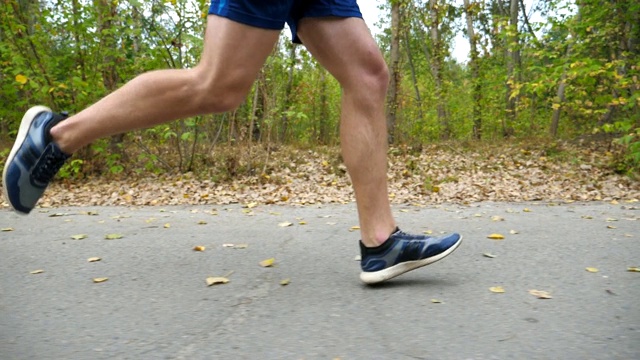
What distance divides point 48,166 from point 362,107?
1234 mm

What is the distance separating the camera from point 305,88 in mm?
12008

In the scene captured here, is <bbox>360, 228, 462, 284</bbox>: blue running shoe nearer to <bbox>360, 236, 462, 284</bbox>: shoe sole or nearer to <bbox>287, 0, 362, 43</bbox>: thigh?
<bbox>360, 236, 462, 284</bbox>: shoe sole

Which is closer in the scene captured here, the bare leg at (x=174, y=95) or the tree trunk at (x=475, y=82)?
the bare leg at (x=174, y=95)

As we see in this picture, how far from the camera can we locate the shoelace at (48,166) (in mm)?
2061

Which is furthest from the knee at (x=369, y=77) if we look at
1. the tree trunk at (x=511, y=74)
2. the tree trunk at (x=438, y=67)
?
the tree trunk at (x=438, y=67)

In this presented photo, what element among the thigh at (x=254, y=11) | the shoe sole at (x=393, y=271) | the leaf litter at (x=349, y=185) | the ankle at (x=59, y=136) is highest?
the thigh at (x=254, y=11)

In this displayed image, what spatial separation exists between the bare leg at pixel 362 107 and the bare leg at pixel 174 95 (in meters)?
0.27

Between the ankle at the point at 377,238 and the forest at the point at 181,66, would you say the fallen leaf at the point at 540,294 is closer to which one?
the ankle at the point at 377,238

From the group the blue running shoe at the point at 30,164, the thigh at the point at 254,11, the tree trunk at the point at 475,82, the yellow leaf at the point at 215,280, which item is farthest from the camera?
the tree trunk at the point at 475,82

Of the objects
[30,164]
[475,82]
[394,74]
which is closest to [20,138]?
[30,164]

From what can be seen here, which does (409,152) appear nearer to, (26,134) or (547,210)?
(547,210)

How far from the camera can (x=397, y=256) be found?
2.22 m

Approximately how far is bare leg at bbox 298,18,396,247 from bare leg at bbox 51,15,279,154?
0.87 ft

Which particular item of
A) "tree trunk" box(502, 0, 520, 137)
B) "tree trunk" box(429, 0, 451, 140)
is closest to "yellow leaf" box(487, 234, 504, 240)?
"tree trunk" box(502, 0, 520, 137)
